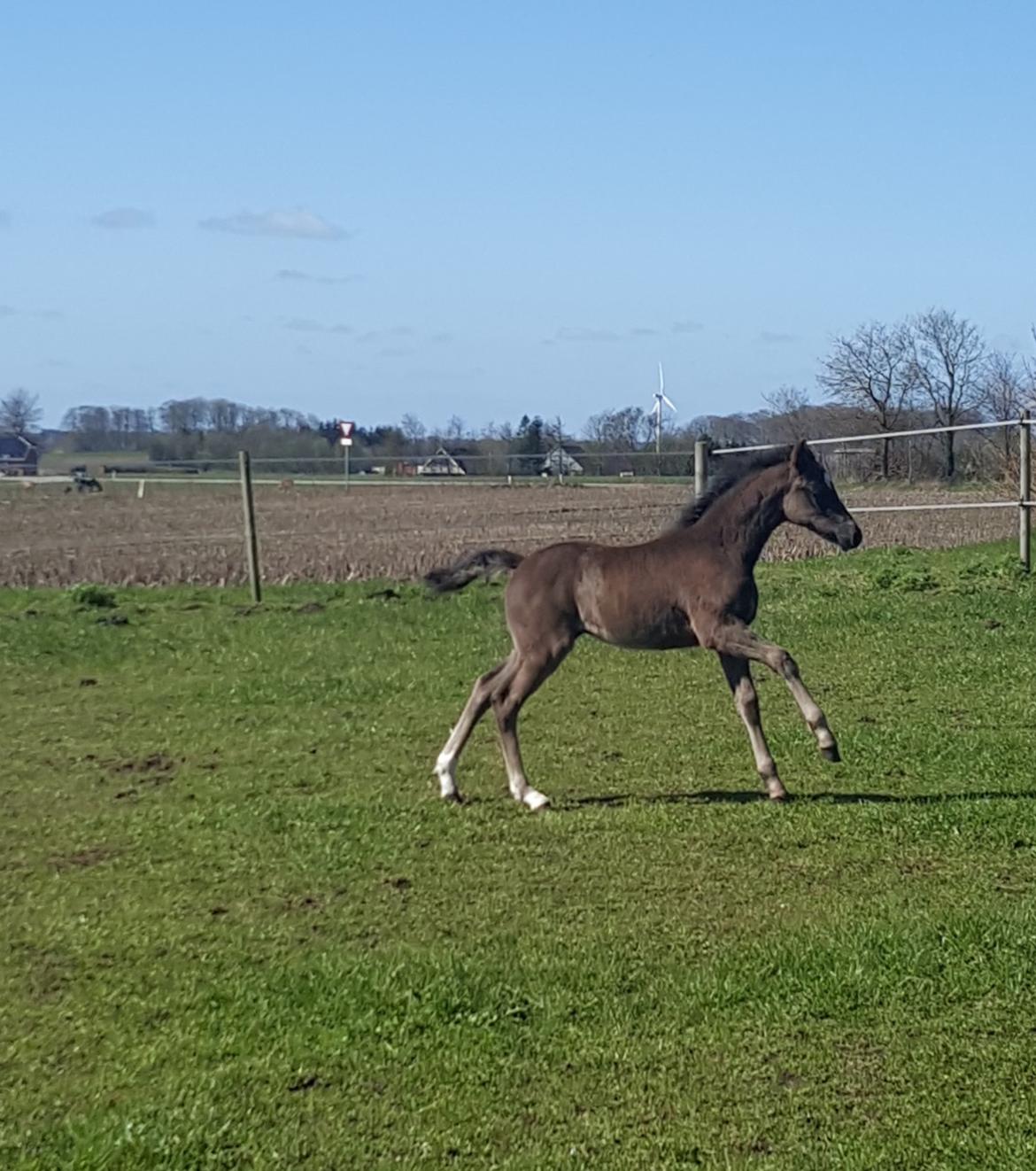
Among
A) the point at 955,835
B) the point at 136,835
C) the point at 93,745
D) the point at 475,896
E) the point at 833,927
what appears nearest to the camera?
the point at 833,927

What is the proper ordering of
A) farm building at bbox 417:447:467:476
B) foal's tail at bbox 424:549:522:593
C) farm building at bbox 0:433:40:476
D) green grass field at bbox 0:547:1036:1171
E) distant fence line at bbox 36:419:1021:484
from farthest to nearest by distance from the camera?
1. farm building at bbox 0:433:40:476
2. farm building at bbox 417:447:467:476
3. distant fence line at bbox 36:419:1021:484
4. foal's tail at bbox 424:549:522:593
5. green grass field at bbox 0:547:1036:1171

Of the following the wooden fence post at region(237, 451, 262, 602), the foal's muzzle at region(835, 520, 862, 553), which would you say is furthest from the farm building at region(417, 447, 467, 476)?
the foal's muzzle at region(835, 520, 862, 553)

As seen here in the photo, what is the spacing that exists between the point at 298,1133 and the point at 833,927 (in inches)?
92.1

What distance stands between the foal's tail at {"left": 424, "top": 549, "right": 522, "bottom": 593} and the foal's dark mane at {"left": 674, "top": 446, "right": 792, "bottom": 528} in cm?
95

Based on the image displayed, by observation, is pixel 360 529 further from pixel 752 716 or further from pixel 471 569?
pixel 752 716

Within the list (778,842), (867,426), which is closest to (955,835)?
(778,842)

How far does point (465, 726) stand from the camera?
794 cm

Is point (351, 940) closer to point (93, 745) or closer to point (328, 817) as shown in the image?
point (328, 817)

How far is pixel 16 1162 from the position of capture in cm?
396

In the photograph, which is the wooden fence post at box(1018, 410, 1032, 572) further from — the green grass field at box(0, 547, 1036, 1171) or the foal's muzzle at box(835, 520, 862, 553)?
the foal's muzzle at box(835, 520, 862, 553)

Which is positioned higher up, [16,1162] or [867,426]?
[867,426]

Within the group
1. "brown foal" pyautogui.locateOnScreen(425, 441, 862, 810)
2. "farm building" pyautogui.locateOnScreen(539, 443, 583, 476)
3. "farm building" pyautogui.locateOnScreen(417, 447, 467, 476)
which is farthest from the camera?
"farm building" pyautogui.locateOnScreen(417, 447, 467, 476)

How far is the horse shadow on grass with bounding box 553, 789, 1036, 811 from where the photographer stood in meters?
7.50

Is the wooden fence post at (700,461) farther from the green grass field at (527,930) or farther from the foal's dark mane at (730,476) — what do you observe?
the foal's dark mane at (730,476)
